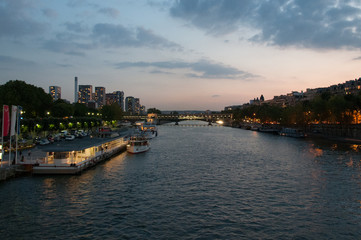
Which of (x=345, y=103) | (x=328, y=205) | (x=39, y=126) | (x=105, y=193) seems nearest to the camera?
(x=328, y=205)

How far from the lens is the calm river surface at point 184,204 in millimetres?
24734

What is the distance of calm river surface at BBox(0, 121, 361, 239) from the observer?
24.7 meters

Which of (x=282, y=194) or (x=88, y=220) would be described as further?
(x=282, y=194)

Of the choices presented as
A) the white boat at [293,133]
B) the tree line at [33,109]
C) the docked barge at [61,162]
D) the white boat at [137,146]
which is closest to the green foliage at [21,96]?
the tree line at [33,109]

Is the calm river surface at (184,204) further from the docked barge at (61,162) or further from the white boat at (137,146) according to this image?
the white boat at (137,146)

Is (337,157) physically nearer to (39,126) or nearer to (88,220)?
(88,220)

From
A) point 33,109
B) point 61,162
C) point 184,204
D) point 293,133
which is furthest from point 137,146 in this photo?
point 293,133

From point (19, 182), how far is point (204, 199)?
77.6ft

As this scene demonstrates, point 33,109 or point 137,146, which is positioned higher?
point 33,109

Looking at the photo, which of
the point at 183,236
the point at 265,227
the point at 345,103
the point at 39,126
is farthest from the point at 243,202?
the point at 345,103

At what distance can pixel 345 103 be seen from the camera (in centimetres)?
11906

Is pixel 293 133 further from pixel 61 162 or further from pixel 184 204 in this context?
pixel 184 204

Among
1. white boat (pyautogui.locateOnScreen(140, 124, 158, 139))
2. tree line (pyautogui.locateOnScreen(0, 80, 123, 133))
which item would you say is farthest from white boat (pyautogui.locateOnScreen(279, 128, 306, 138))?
tree line (pyautogui.locateOnScreen(0, 80, 123, 133))

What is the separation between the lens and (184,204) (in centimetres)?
3180
